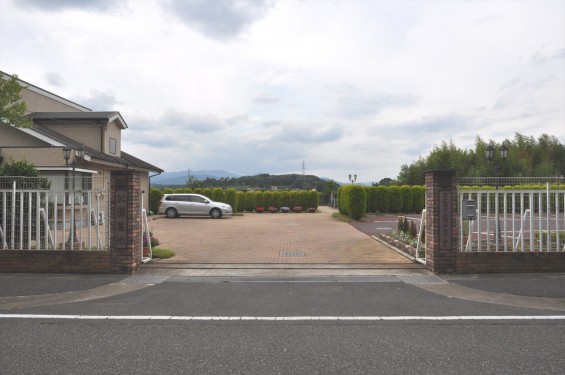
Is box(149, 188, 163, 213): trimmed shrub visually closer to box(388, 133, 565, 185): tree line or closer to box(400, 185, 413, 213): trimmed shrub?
box(400, 185, 413, 213): trimmed shrub

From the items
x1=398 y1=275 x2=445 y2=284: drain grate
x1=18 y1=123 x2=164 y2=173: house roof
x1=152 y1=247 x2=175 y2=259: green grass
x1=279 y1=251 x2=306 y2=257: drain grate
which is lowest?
x1=398 y1=275 x2=445 y2=284: drain grate

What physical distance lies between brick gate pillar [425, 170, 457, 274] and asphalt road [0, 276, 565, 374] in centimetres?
164

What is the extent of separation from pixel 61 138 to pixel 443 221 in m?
19.3

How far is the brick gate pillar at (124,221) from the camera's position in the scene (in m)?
8.34

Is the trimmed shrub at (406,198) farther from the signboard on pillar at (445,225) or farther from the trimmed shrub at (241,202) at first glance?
the signboard on pillar at (445,225)

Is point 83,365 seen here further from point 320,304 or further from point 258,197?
point 258,197

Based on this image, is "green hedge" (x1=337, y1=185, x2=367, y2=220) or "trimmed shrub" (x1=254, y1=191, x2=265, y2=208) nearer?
"green hedge" (x1=337, y1=185, x2=367, y2=220)

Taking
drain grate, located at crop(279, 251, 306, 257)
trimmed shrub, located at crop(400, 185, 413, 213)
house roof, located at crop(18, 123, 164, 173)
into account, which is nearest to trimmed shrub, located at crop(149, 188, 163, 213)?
house roof, located at crop(18, 123, 164, 173)

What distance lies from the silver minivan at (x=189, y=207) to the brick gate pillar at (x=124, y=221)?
17.4 m

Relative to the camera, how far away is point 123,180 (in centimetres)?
850

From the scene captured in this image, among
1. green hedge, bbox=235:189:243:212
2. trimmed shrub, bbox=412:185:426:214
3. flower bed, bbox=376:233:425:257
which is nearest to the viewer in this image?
flower bed, bbox=376:233:425:257

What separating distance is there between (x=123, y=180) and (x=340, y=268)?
16.4 ft

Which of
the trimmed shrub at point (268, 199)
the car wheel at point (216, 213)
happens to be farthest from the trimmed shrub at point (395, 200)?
the car wheel at point (216, 213)

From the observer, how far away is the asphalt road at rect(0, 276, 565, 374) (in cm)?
388
